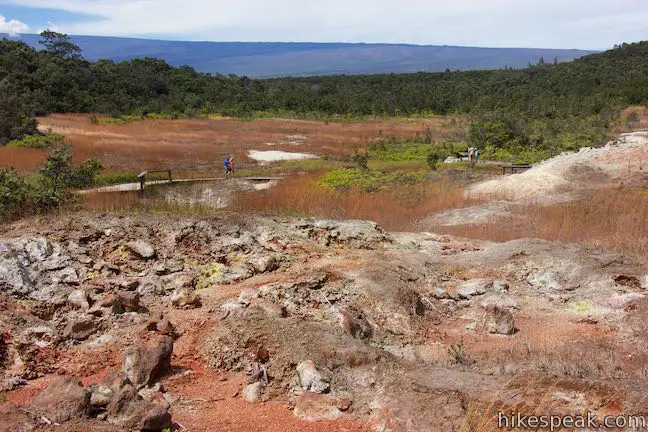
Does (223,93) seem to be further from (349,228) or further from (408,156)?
(349,228)

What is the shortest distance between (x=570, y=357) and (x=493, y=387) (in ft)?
6.13

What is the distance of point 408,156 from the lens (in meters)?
33.9

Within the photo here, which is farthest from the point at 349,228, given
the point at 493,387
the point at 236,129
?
the point at 236,129

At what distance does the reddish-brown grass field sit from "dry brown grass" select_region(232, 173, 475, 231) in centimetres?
988

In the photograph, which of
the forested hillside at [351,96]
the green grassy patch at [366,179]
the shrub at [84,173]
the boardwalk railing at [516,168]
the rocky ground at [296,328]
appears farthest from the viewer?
the forested hillside at [351,96]

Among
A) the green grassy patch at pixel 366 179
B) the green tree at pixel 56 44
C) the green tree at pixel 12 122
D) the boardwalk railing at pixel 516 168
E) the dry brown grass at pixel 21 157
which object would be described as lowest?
the green grassy patch at pixel 366 179

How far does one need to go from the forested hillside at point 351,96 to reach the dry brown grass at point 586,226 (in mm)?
16055

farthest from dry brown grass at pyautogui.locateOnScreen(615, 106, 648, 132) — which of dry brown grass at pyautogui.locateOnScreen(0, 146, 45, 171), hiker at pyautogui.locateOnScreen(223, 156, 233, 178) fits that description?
dry brown grass at pyautogui.locateOnScreen(0, 146, 45, 171)

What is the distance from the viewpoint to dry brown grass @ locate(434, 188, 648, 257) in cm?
1267

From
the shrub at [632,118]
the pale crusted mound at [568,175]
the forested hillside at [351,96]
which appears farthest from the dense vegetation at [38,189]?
the shrub at [632,118]

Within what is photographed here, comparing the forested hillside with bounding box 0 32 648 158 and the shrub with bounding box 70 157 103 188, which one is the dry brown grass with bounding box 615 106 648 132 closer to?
the forested hillside with bounding box 0 32 648 158

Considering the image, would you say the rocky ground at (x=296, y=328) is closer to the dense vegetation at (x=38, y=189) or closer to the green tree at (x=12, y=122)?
the dense vegetation at (x=38, y=189)

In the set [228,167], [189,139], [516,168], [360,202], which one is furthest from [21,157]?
[516,168]

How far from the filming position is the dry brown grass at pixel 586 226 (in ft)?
41.6
